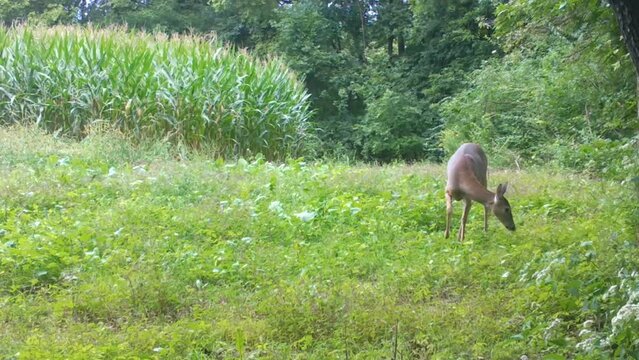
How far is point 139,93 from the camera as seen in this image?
43.1 ft

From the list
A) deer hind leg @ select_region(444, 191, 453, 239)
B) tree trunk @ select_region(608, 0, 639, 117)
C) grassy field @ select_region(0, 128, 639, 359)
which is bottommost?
grassy field @ select_region(0, 128, 639, 359)

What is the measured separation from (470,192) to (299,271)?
223 cm

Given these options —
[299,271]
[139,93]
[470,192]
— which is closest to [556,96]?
[139,93]

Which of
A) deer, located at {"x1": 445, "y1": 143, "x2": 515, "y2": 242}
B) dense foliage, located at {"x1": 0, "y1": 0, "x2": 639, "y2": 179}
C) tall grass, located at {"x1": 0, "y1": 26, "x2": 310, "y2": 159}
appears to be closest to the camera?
deer, located at {"x1": 445, "y1": 143, "x2": 515, "y2": 242}

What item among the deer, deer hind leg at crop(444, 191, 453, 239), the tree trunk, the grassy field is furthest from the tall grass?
the tree trunk

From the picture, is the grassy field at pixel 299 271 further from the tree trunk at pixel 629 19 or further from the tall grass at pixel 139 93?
the tall grass at pixel 139 93

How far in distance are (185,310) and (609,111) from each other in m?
6.73

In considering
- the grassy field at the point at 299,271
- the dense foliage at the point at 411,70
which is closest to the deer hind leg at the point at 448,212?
the grassy field at the point at 299,271

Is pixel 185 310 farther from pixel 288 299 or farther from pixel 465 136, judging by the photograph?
pixel 465 136

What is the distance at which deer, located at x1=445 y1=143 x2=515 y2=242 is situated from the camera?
7328 millimetres

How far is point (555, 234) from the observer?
23.1 feet

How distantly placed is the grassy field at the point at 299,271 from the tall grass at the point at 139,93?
11.1 feet

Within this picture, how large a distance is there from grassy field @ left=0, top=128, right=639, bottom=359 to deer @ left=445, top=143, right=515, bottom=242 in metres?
0.21

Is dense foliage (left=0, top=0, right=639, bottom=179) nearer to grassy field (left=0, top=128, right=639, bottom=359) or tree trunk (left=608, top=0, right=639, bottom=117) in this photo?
grassy field (left=0, top=128, right=639, bottom=359)
